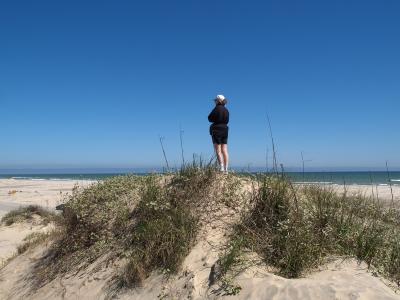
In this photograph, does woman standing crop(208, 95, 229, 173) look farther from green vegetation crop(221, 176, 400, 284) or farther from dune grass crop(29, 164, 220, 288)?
green vegetation crop(221, 176, 400, 284)

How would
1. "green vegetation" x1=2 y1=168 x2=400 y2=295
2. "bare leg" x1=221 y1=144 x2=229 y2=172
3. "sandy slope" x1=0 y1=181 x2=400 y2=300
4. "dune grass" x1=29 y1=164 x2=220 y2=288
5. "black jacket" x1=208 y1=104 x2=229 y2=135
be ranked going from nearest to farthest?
"sandy slope" x1=0 y1=181 x2=400 y2=300 → "green vegetation" x1=2 y1=168 x2=400 y2=295 → "dune grass" x1=29 y1=164 x2=220 y2=288 → "bare leg" x1=221 y1=144 x2=229 y2=172 → "black jacket" x1=208 y1=104 x2=229 y2=135

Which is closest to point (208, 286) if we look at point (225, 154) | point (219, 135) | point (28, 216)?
point (225, 154)

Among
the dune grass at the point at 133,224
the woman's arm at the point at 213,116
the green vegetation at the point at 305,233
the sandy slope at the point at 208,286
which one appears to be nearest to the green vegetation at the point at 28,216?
the dune grass at the point at 133,224

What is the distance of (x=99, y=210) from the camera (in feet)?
25.4

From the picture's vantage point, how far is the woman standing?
9017 millimetres

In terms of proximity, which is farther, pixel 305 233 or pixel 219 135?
pixel 219 135

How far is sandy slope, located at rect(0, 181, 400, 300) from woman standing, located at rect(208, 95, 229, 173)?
7.75 feet

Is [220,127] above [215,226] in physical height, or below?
above

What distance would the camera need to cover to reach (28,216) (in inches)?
623

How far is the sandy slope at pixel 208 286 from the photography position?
4.61m

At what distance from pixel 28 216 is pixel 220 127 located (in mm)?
9811

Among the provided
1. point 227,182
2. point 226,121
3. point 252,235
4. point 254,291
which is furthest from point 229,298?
point 226,121

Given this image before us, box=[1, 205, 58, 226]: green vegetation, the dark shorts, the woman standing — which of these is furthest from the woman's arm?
box=[1, 205, 58, 226]: green vegetation

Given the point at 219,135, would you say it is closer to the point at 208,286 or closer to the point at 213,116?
the point at 213,116
